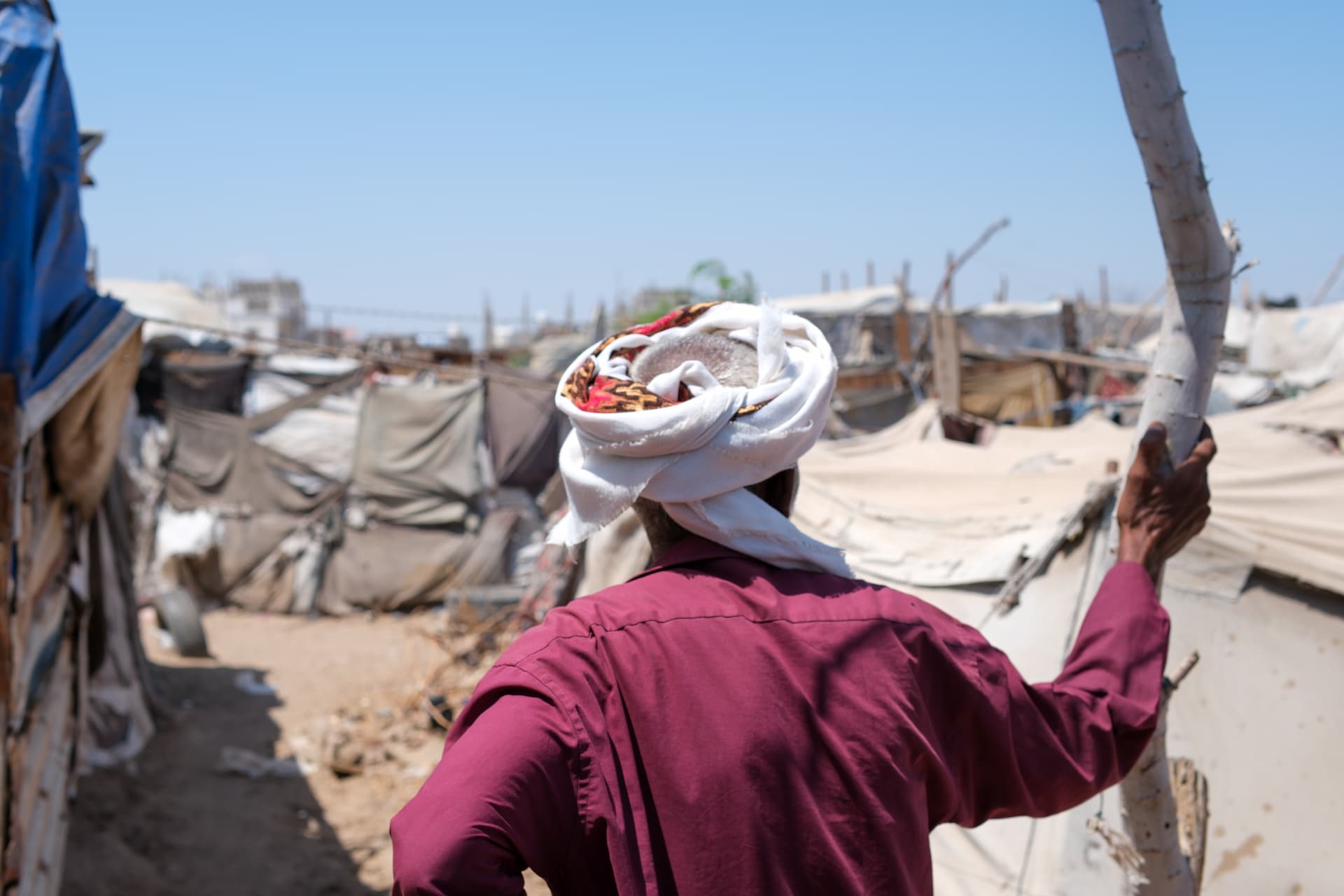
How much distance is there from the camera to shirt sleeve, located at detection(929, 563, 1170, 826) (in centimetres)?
127

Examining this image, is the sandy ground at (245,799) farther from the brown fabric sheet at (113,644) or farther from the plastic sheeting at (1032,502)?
the plastic sheeting at (1032,502)

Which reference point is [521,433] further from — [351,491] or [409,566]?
[351,491]

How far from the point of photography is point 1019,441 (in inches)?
256

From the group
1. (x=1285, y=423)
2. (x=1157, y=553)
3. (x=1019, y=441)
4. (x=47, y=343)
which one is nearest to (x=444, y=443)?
(x=1019, y=441)

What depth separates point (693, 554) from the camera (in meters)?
1.28

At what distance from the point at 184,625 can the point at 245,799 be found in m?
3.33

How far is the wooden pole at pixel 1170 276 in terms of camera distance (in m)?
1.33

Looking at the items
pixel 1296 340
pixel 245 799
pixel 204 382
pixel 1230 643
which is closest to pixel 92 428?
pixel 245 799

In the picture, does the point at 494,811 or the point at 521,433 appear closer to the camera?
the point at 494,811

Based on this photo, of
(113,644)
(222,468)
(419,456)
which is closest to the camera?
(113,644)

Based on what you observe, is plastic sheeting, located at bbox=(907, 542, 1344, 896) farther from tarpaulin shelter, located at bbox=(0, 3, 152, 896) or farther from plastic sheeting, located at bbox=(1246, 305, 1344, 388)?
plastic sheeting, located at bbox=(1246, 305, 1344, 388)

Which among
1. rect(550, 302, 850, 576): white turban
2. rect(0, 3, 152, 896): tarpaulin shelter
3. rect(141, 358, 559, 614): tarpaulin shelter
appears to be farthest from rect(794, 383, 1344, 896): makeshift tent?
rect(141, 358, 559, 614): tarpaulin shelter

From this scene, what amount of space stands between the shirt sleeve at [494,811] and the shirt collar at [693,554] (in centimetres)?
28

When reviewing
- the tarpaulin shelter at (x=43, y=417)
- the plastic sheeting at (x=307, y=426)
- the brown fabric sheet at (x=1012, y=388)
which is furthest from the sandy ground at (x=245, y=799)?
the brown fabric sheet at (x=1012, y=388)
